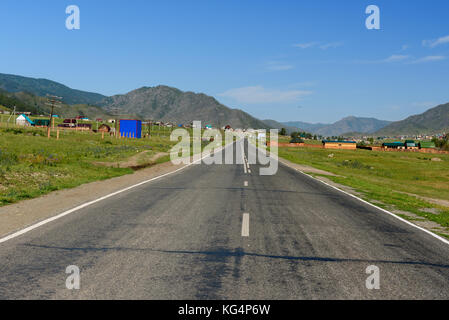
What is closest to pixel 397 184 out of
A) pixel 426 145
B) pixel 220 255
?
pixel 220 255

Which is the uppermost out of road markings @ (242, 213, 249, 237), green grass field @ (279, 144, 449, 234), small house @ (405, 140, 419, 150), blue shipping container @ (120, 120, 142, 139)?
blue shipping container @ (120, 120, 142, 139)

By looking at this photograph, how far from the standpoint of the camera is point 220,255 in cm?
580

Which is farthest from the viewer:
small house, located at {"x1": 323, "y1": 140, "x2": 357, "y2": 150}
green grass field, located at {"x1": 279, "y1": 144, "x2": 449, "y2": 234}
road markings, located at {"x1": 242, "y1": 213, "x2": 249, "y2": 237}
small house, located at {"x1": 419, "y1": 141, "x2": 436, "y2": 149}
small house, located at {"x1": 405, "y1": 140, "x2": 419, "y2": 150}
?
small house, located at {"x1": 419, "y1": 141, "x2": 436, "y2": 149}

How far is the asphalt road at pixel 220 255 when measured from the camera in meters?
4.42

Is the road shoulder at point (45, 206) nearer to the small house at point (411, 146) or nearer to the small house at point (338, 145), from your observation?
the small house at point (338, 145)

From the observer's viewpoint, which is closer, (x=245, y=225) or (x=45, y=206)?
(x=245, y=225)

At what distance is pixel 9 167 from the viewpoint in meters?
15.9

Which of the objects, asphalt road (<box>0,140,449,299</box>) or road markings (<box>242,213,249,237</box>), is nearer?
asphalt road (<box>0,140,449,299</box>)

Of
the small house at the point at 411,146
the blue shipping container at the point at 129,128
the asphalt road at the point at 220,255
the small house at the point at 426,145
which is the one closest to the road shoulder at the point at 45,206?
the asphalt road at the point at 220,255

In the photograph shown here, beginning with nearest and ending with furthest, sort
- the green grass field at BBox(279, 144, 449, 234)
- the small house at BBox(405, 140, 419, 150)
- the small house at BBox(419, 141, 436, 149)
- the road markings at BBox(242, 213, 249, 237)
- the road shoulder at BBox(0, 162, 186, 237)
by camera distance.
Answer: the road markings at BBox(242, 213, 249, 237)
the road shoulder at BBox(0, 162, 186, 237)
the green grass field at BBox(279, 144, 449, 234)
the small house at BBox(405, 140, 419, 150)
the small house at BBox(419, 141, 436, 149)

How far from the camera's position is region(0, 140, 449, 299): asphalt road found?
4.42 m

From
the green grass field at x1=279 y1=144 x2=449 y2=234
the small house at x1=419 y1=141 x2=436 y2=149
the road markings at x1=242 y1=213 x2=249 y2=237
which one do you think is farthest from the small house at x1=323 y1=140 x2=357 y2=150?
the road markings at x1=242 y1=213 x2=249 y2=237

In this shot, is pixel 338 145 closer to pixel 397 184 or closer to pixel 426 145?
pixel 426 145

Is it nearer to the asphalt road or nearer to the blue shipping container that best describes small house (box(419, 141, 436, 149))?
the blue shipping container
